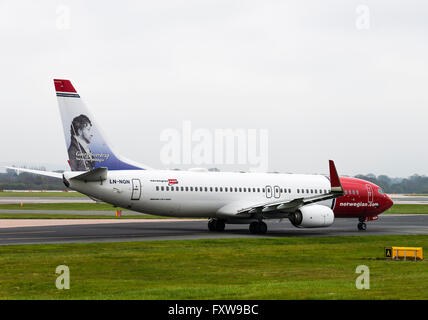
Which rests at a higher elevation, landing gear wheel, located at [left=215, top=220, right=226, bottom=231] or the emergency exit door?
the emergency exit door

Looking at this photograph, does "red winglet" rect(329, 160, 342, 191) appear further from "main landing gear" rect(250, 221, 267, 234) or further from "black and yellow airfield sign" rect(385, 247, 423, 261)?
"black and yellow airfield sign" rect(385, 247, 423, 261)

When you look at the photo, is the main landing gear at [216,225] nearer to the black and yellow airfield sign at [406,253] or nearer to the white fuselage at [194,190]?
the white fuselage at [194,190]

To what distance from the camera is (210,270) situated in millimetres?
25062

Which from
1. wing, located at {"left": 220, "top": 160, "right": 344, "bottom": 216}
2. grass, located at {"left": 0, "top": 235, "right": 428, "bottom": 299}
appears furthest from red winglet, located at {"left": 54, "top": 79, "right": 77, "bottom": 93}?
wing, located at {"left": 220, "top": 160, "right": 344, "bottom": 216}

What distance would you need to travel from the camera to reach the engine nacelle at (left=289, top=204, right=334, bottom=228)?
4212 cm

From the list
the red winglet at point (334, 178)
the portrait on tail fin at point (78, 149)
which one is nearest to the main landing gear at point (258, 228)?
the red winglet at point (334, 178)

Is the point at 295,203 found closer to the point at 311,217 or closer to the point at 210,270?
the point at 311,217

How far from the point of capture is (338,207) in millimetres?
48500

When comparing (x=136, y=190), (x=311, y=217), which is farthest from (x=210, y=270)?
(x=311, y=217)

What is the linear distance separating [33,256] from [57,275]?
618cm

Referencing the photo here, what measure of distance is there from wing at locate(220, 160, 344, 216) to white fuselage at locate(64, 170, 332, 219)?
969mm

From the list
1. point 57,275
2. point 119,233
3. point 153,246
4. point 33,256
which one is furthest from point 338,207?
point 57,275
